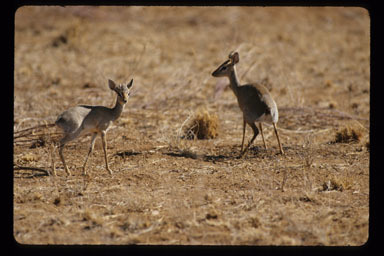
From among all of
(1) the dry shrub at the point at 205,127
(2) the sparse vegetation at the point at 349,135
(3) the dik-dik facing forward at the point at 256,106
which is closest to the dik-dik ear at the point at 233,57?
(3) the dik-dik facing forward at the point at 256,106

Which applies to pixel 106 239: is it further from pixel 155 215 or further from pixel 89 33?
pixel 89 33

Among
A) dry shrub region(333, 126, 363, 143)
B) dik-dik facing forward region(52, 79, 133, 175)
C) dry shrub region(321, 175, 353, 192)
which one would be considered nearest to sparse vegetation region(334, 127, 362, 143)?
dry shrub region(333, 126, 363, 143)

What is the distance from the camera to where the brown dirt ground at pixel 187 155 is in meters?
5.30

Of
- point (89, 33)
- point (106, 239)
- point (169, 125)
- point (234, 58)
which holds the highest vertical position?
point (89, 33)

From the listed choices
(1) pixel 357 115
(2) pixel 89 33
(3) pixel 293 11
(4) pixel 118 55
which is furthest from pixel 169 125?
(3) pixel 293 11

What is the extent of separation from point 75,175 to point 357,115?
5985 millimetres

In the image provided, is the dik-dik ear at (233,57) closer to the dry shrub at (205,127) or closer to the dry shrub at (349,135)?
the dry shrub at (205,127)

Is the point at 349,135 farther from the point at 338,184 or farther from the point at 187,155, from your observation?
the point at 187,155

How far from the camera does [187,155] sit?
773 centimetres

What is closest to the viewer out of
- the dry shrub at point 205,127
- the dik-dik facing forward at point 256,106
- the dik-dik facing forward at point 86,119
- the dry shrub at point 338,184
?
the dry shrub at point 338,184

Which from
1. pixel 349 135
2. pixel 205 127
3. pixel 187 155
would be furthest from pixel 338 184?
pixel 205 127

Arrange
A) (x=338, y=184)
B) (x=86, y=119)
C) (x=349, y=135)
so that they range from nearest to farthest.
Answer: (x=338, y=184), (x=86, y=119), (x=349, y=135)

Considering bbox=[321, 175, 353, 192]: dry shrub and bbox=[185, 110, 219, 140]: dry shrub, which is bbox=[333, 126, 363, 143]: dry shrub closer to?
bbox=[321, 175, 353, 192]: dry shrub
